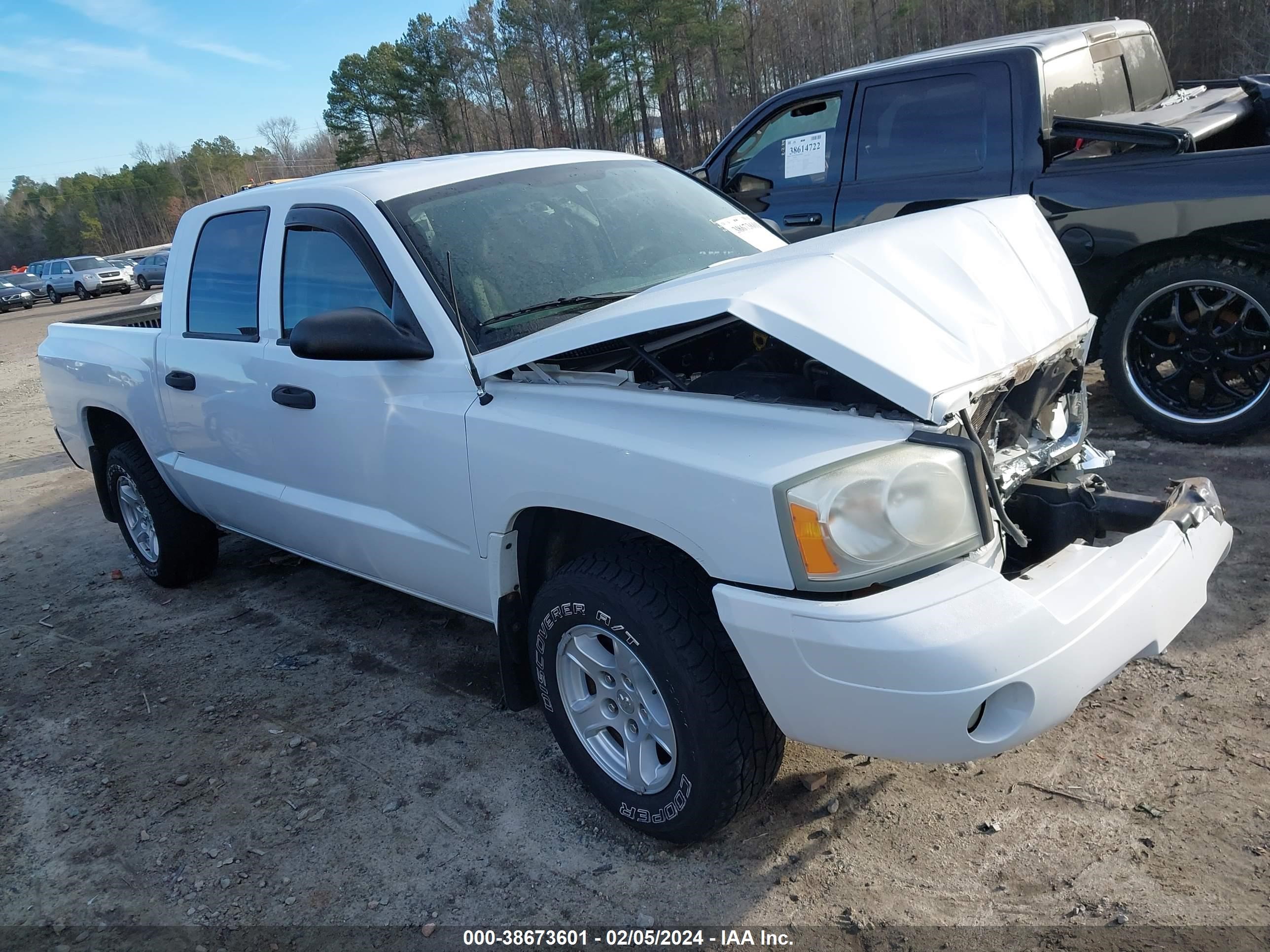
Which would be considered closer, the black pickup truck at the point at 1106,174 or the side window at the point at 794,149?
the black pickup truck at the point at 1106,174

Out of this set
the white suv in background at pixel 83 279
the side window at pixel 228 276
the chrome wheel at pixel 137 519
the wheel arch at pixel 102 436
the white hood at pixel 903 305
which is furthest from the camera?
the white suv in background at pixel 83 279

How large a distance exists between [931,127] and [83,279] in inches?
1505

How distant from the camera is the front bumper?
1.97m

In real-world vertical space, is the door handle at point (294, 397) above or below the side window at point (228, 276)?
below

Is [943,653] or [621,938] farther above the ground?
[943,653]

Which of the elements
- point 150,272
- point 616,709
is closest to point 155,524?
point 616,709

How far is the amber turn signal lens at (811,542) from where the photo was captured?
6.75 ft

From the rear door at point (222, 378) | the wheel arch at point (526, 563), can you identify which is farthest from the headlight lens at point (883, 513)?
the rear door at point (222, 378)

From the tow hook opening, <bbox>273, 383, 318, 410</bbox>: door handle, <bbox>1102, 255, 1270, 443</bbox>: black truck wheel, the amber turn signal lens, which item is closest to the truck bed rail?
<bbox>273, 383, 318, 410</bbox>: door handle

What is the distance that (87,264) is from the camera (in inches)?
1435

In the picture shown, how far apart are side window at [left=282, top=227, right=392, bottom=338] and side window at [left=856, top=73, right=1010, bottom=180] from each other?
11.6 feet

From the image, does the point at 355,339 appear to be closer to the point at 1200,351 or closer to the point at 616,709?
the point at 616,709

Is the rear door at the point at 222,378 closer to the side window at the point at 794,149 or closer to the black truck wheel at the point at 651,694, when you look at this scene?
the black truck wheel at the point at 651,694

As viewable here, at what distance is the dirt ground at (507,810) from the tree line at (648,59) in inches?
723
